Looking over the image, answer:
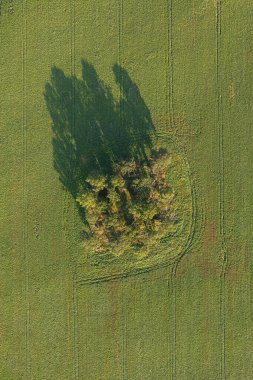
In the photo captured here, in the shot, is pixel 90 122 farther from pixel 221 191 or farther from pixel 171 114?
pixel 221 191

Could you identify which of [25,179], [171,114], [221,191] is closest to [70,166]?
[25,179]

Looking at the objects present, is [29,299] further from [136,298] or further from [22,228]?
[136,298]

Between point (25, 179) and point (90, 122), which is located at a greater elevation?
point (90, 122)

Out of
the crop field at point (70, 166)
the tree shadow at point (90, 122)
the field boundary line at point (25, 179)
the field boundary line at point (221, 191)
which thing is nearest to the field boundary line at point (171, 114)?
the crop field at point (70, 166)

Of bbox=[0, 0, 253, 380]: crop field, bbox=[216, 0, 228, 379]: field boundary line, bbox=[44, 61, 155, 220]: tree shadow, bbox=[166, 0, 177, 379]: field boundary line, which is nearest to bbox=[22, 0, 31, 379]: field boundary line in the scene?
bbox=[0, 0, 253, 380]: crop field

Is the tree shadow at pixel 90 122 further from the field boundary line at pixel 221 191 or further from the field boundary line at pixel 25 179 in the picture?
the field boundary line at pixel 221 191
